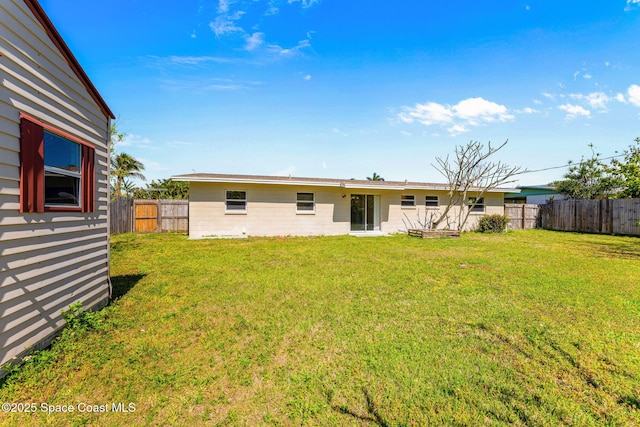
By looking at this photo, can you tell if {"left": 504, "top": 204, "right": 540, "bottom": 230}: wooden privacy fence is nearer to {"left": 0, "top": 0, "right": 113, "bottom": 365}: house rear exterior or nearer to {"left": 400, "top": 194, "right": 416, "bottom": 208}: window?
{"left": 400, "top": 194, "right": 416, "bottom": 208}: window

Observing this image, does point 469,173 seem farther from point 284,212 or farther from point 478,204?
point 284,212

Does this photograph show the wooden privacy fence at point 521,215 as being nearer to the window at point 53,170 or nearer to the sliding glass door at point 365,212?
the sliding glass door at point 365,212

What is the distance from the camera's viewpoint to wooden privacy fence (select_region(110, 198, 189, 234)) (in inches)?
538

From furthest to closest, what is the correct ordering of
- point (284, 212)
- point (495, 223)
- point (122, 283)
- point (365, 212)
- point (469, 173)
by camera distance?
point (495, 223) → point (365, 212) → point (469, 173) → point (284, 212) → point (122, 283)

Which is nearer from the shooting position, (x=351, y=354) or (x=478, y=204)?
(x=351, y=354)

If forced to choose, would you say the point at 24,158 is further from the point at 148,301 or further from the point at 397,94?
the point at 397,94

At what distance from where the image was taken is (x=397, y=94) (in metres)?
13.5

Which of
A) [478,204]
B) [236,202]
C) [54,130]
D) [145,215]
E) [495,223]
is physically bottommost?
[495,223]

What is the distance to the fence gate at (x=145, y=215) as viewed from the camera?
1420 cm

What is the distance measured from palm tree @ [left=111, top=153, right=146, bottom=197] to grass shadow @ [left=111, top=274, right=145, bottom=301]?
17140 millimetres

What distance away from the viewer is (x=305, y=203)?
14.0 meters

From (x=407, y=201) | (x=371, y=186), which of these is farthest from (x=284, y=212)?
(x=407, y=201)

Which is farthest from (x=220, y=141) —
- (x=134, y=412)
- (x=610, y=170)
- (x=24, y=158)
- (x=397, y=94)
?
(x=610, y=170)

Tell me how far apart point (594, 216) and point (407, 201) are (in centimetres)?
1033
